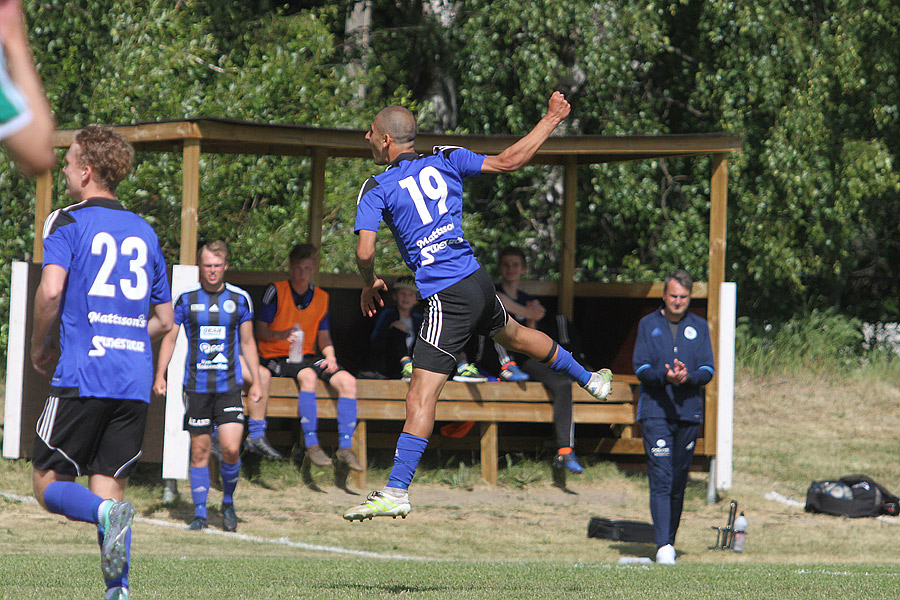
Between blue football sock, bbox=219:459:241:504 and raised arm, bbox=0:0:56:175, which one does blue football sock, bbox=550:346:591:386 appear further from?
raised arm, bbox=0:0:56:175

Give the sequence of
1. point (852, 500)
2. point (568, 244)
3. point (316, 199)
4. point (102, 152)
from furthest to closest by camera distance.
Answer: point (568, 244)
point (316, 199)
point (852, 500)
point (102, 152)

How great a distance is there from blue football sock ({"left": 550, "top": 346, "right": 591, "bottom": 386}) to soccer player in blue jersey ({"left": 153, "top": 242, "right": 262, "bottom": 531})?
128 inches

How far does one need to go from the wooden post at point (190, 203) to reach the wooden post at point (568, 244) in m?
4.02

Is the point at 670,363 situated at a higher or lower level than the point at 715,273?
lower

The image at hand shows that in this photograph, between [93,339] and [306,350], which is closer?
[93,339]

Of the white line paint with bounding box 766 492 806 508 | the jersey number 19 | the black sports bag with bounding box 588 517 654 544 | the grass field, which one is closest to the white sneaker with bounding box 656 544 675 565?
the grass field

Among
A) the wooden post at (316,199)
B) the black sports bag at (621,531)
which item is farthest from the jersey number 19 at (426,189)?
the wooden post at (316,199)

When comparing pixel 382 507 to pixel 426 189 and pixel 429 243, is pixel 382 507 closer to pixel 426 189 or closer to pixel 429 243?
pixel 429 243

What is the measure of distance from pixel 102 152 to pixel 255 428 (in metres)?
5.51

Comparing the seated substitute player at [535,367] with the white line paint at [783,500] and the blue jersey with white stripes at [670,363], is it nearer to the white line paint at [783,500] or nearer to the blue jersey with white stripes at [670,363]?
the white line paint at [783,500]

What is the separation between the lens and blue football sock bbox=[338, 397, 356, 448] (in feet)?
33.6

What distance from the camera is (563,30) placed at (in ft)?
51.8

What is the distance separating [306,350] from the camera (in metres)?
10.5

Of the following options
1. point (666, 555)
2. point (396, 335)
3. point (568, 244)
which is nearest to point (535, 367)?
point (396, 335)
